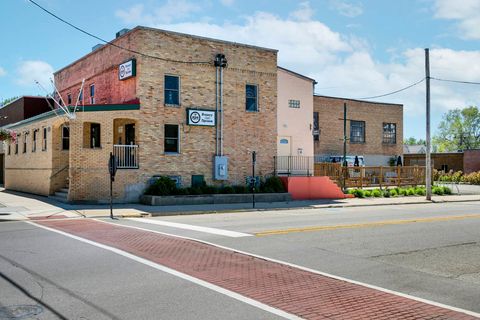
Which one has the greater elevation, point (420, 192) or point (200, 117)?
point (200, 117)

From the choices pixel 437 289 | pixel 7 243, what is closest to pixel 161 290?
pixel 437 289

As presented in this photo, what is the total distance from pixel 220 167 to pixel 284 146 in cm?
556

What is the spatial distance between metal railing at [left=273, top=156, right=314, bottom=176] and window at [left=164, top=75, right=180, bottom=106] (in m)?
6.75

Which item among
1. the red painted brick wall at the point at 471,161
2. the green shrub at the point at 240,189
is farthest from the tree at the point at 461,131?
the green shrub at the point at 240,189

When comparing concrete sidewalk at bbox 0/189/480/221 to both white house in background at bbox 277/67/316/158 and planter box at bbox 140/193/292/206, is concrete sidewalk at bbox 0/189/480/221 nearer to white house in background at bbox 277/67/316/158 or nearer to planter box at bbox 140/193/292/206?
planter box at bbox 140/193/292/206

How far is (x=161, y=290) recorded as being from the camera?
717 centimetres

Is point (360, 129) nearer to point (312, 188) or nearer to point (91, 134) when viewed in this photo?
point (312, 188)

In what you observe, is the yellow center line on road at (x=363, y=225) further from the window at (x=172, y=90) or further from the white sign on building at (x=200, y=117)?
the window at (x=172, y=90)

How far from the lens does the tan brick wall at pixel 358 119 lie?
145 ft

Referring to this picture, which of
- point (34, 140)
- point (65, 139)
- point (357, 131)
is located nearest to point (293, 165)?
point (65, 139)

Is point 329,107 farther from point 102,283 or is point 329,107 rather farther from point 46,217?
point 102,283

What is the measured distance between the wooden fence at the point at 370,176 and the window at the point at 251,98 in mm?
5791

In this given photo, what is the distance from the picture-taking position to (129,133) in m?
26.0

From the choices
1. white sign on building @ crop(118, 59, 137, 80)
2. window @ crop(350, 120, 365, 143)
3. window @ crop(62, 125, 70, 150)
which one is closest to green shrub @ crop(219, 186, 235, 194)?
white sign on building @ crop(118, 59, 137, 80)
